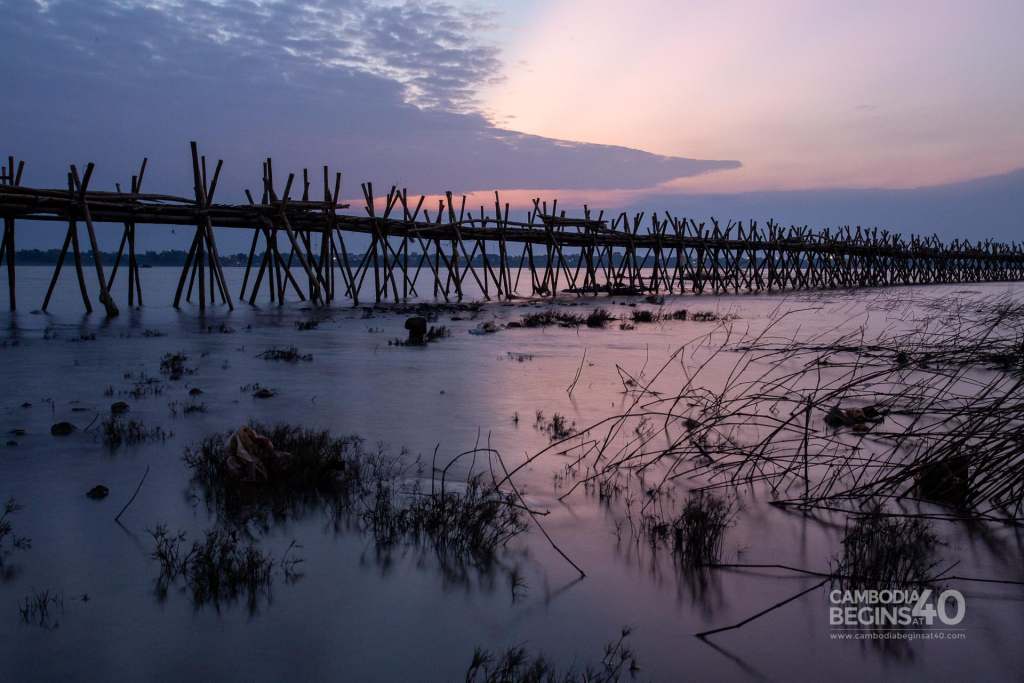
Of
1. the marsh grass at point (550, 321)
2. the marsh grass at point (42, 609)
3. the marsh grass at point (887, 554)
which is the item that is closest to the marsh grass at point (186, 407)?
the marsh grass at point (42, 609)

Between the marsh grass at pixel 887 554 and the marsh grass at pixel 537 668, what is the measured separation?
3.79ft

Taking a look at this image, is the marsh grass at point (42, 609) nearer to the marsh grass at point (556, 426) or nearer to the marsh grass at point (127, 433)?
the marsh grass at point (127, 433)

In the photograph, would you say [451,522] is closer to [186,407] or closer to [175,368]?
[186,407]

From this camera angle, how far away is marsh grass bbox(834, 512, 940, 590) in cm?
296

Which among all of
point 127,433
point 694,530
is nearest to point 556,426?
point 694,530

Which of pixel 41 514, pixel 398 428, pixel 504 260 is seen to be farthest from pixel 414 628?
pixel 504 260

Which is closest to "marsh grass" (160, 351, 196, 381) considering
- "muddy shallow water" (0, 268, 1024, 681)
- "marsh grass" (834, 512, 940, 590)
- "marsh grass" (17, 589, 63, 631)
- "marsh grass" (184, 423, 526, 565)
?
"muddy shallow water" (0, 268, 1024, 681)

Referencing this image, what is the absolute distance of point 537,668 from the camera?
2.42 meters

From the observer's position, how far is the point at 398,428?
19.9ft

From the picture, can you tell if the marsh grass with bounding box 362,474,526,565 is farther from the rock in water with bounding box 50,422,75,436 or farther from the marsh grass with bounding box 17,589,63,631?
the rock in water with bounding box 50,422,75,436

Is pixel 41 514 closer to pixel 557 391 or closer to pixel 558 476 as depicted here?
pixel 558 476

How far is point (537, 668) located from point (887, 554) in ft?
5.54

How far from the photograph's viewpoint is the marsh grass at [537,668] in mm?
2379

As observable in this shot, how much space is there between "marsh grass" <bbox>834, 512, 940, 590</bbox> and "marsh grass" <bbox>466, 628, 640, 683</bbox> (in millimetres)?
1154
